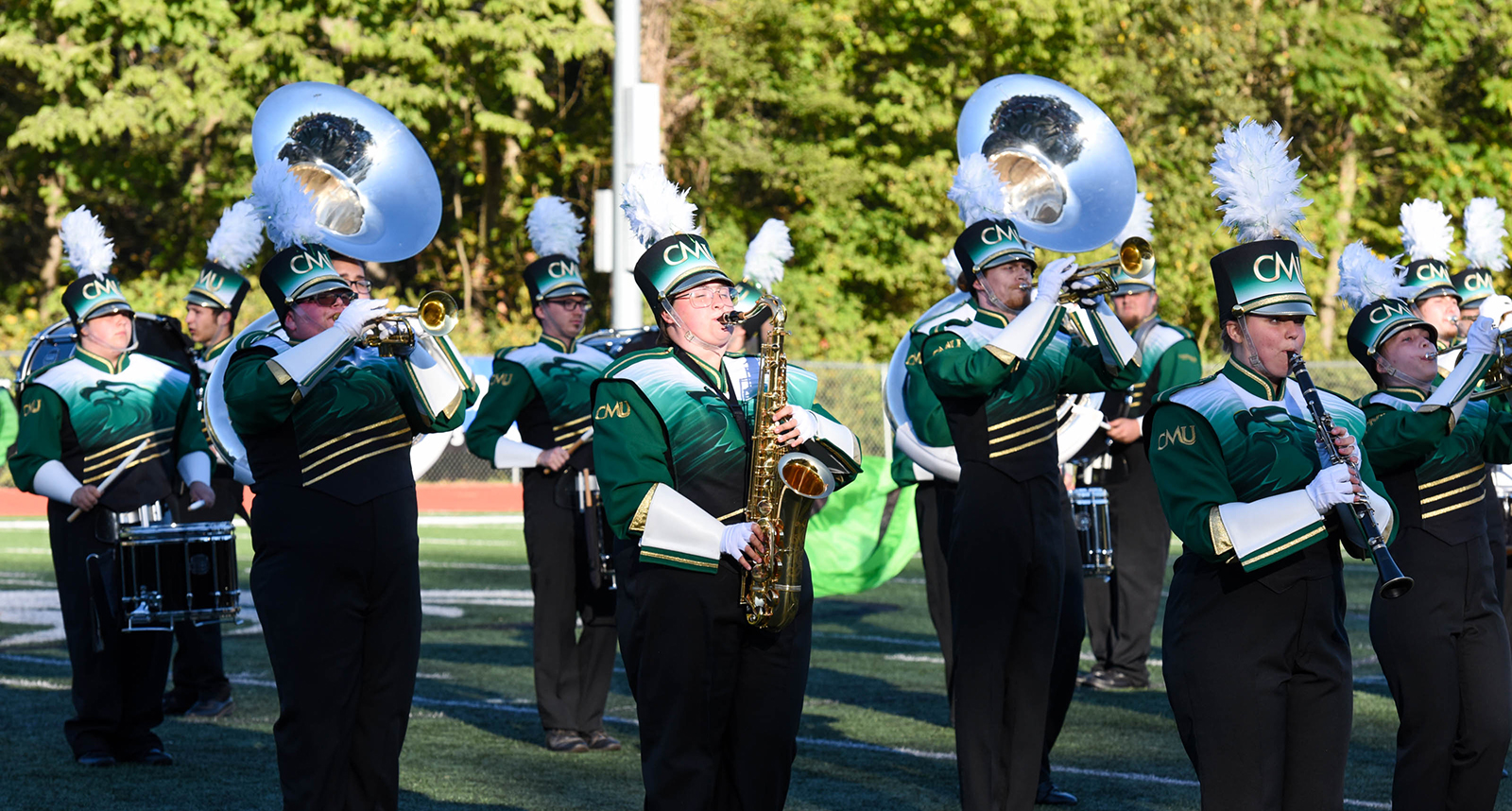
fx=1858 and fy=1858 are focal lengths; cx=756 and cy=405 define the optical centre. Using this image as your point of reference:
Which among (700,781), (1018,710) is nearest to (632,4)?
(1018,710)

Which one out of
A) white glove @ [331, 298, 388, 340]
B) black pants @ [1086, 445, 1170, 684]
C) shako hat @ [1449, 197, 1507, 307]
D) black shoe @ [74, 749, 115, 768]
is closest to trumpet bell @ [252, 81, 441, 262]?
white glove @ [331, 298, 388, 340]

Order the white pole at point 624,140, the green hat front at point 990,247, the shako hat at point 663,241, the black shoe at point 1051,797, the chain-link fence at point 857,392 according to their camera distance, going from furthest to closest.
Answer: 1. the chain-link fence at point 857,392
2. the white pole at point 624,140
3. the black shoe at point 1051,797
4. the green hat front at point 990,247
5. the shako hat at point 663,241

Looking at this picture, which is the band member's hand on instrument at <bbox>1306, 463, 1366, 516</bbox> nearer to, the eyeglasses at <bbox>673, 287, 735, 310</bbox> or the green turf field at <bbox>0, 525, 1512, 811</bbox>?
the eyeglasses at <bbox>673, 287, 735, 310</bbox>

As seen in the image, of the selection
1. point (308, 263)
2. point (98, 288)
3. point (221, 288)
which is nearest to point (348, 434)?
point (308, 263)

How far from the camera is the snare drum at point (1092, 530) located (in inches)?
343

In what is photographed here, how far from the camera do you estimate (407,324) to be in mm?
5457

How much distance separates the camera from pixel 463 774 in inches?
308

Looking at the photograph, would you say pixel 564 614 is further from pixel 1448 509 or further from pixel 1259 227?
pixel 1259 227

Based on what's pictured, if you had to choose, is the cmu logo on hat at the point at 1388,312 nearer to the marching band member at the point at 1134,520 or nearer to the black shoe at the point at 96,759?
the marching band member at the point at 1134,520

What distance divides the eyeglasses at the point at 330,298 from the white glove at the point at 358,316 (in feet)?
1.09

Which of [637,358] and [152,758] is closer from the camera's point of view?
[637,358]

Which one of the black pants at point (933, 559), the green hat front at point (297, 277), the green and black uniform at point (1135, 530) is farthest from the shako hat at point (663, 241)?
the green and black uniform at point (1135, 530)

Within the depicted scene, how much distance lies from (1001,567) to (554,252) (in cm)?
343

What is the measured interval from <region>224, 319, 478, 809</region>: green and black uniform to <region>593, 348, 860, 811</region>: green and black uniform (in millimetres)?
981
